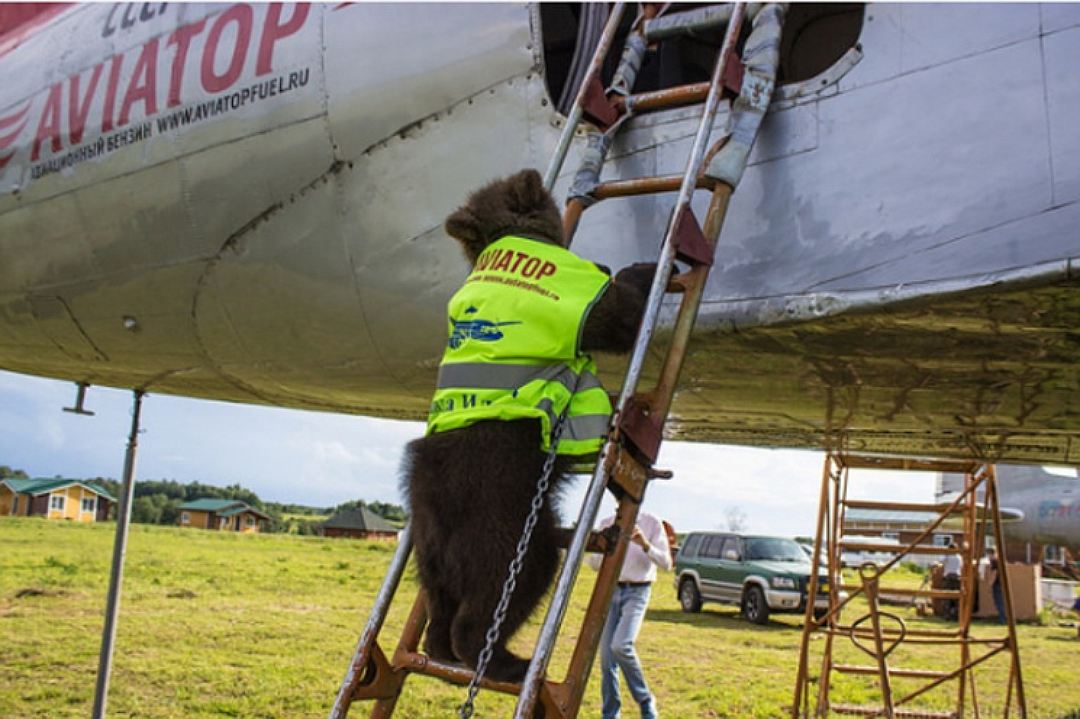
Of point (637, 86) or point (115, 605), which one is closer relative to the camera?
point (637, 86)

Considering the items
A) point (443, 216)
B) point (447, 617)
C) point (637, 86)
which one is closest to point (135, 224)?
point (443, 216)

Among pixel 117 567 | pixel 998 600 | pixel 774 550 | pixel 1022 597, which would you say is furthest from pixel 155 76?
pixel 1022 597

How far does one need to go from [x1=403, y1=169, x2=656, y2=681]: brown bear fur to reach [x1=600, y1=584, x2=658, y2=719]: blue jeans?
4173mm

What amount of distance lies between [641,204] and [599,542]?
1.28 m

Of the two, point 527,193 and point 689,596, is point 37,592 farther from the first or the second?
point 527,193

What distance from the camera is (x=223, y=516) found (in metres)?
76.4

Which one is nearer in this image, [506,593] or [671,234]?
[506,593]

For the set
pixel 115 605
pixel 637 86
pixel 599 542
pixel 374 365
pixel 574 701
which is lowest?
pixel 115 605

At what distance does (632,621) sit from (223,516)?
75023 mm

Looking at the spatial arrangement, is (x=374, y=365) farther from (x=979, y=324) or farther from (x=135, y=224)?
(x=979, y=324)

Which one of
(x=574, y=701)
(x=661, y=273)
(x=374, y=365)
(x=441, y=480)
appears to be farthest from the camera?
(x=374, y=365)

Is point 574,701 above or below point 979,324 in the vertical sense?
below

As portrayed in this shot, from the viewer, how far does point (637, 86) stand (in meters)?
4.16

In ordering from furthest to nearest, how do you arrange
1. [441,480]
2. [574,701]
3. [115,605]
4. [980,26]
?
[115,605]
[980,26]
[441,480]
[574,701]
